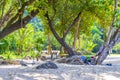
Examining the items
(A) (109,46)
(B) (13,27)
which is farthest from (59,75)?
(A) (109,46)

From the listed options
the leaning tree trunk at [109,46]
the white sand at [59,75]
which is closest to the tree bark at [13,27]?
the white sand at [59,75]

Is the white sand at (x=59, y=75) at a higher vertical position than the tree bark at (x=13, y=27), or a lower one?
lower

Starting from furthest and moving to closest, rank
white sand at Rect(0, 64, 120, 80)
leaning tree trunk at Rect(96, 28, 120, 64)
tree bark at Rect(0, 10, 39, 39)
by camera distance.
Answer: leaning tree trunk at Rect(96, 28, 120, 64), tree bark at Rect(0, 10, 39, 39), white sand at Rect(0, 64, 120, 80)

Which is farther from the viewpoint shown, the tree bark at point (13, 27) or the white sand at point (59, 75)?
the tree bark at point (13, 27)

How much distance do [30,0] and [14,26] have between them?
1244mm

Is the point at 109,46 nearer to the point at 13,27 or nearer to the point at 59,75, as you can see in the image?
the point at 13,27

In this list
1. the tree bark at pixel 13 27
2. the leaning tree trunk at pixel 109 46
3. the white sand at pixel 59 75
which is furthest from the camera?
the leaning tree trunk at pixel 109 46

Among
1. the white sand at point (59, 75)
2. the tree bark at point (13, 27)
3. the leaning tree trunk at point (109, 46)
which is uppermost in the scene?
the tree bark at point (13, 27)

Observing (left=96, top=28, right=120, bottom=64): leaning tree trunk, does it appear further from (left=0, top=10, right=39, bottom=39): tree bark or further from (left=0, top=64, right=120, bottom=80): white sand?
(left=0, top=64, right=120, bottom=80): white sand

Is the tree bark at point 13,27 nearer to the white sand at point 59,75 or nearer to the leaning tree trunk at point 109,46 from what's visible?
the white sand at point 59,75

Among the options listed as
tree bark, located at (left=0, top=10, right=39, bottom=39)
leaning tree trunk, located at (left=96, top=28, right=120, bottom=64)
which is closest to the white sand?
tree bark, located at (left=0, top=10, right=39, bottom=39)

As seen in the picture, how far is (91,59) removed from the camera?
13.8m

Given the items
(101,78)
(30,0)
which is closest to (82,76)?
(101,78)

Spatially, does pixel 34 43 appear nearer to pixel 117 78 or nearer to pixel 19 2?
pixel 19 2
